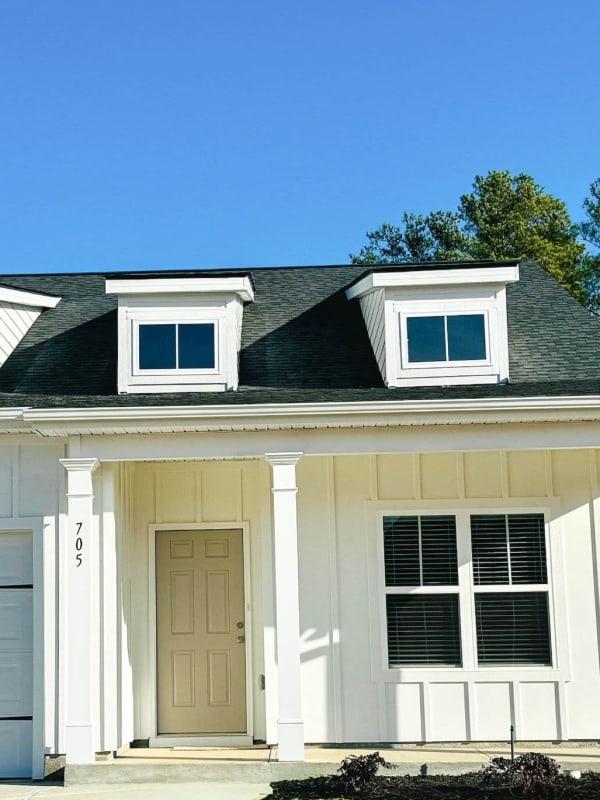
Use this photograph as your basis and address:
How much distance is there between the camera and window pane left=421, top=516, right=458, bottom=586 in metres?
10.3

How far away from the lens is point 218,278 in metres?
11.0

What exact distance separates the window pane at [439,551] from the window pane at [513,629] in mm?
366

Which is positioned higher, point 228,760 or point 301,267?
point 301,267

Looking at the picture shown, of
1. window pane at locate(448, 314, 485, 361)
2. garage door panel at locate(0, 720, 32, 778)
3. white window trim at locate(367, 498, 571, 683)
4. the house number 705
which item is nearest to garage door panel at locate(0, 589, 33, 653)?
garage door panel at locate(0, 720, 32, 778)

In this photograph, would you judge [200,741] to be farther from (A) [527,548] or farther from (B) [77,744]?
(A) [527,548]

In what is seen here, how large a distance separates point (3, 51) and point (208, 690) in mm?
10706

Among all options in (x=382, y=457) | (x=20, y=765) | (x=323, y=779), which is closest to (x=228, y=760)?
(x=323, y=779)

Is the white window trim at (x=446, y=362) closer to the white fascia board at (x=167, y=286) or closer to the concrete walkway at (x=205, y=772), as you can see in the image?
the white fascia board at (x=167, y=286)

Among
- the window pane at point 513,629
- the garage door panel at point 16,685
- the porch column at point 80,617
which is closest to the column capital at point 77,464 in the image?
the porch column at point 80,617

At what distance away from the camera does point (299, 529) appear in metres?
10.4

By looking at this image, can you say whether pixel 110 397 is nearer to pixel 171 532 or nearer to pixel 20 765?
pixel 171 532

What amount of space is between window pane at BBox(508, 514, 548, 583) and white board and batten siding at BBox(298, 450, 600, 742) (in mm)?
91

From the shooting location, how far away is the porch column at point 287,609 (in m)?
8.98

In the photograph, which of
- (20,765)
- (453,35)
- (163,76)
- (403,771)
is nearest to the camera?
(403,771)
